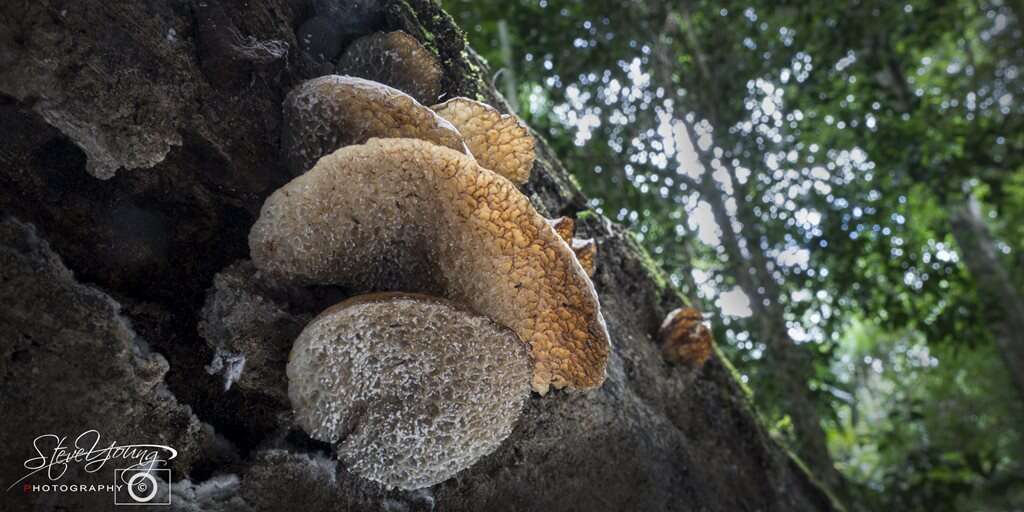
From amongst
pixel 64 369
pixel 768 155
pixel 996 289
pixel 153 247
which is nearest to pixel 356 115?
pixel 153 247

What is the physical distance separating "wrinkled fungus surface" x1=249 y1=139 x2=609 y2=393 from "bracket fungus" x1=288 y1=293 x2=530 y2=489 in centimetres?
10

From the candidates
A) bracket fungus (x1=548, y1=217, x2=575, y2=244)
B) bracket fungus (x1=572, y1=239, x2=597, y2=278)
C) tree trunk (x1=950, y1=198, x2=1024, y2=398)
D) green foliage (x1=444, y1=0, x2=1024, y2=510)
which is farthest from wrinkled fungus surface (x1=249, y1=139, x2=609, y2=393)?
tree trunk (x1=950, y1=198, x2=1024, y2=398)

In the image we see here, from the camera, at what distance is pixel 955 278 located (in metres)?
5.86

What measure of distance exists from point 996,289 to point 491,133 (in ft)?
28.3

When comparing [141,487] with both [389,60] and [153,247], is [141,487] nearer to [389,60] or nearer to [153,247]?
[153,247]

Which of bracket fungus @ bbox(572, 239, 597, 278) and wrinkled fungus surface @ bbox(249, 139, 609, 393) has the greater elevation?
bracket fungus @ bbox(572, 239, 597, 278)

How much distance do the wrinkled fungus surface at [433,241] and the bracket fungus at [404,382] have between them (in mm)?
104

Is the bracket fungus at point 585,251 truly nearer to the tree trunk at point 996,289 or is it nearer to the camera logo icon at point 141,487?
the camera logo icon at point 141,487

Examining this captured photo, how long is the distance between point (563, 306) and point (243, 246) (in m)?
0.72

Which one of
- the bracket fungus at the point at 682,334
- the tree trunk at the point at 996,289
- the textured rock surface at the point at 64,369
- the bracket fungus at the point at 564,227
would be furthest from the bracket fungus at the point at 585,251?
the tree trunk at the point at 996,289

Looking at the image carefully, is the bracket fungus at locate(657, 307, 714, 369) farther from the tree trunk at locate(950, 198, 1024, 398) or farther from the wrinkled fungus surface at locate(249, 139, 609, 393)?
the tree trunk at locate(950, 198, 1024, 398)

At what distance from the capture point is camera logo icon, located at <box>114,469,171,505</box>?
1187 millimetres

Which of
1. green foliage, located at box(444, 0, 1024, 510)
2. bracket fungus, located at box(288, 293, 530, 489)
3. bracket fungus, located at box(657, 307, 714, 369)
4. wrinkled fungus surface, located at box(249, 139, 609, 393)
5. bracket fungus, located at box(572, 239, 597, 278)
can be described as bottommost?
bracket fungus, located at box(288, 293, 530, 489)

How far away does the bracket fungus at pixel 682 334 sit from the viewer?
2.56 meters
